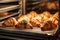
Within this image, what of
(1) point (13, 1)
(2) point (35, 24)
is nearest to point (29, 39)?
(2) point (35, 24)

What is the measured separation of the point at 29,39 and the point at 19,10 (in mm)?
928

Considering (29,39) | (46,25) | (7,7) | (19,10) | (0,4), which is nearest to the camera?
(29,39)

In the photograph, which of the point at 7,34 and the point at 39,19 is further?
the point at 39,19

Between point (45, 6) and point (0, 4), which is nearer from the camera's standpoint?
point (0, 4)

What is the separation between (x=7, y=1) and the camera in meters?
1.64

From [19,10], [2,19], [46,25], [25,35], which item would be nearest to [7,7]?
[2,19]

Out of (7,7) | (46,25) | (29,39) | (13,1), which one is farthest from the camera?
(13,1)

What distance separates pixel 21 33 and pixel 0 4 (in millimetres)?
545

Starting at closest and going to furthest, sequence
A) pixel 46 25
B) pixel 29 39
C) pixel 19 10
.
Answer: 1. pixel 29 39
2. pixel 46 25
3. pixel 19 10

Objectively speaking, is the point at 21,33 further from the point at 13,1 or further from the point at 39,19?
the point at 13,1

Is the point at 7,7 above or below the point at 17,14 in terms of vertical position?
above

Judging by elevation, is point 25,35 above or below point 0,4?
below

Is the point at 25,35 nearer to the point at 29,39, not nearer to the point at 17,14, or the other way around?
the point at 29,39

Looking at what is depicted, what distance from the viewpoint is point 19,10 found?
75.0 inches
